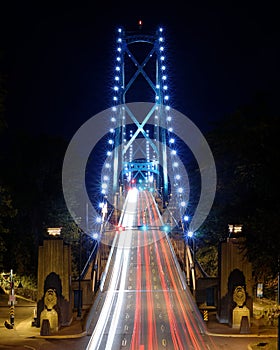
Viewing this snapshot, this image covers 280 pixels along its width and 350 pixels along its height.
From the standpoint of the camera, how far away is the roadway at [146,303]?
21953mm

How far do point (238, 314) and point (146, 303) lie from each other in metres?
5.88

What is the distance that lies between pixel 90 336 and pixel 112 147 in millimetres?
66146

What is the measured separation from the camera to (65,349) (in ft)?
71.7

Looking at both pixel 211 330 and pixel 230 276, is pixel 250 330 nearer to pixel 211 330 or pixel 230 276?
pixel 211 330

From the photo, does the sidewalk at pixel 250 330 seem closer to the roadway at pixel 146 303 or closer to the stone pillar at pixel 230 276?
the roadway at pixel 146 303

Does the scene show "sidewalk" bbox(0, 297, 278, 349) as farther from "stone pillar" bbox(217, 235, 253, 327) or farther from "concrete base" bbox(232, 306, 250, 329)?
"stone pillar" bbox(217, 235, 253, 327)

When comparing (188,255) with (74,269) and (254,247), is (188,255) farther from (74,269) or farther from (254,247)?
(254,247)

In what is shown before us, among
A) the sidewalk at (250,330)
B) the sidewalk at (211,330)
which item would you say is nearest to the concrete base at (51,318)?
the sidewalk at (211,330)

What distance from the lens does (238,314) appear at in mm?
25766

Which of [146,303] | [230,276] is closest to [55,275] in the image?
[146,303]

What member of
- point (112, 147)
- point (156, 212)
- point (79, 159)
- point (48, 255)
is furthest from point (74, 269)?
point (112, 147)

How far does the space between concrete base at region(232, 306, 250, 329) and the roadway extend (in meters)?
1.33

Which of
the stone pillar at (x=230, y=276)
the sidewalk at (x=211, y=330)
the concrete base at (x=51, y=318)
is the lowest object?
the sidewalk at (x=211, y=330)

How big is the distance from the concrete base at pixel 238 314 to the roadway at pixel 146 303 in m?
1.33
